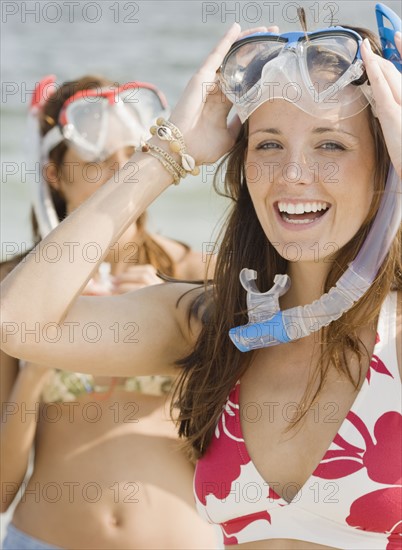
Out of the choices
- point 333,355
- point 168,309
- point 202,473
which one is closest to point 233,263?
point 168,309

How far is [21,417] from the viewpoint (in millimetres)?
3252

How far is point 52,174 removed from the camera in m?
3.78

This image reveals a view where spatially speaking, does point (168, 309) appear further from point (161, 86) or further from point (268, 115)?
point (161, 86)

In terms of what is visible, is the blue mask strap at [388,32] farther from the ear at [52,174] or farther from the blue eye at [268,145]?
the ear at [52,174]

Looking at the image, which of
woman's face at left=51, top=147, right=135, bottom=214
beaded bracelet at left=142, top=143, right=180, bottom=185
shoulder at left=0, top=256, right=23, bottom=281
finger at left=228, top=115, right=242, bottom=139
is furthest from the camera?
woman's face at left=51, top=147, right=135, bottom=214

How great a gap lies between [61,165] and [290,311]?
5.27ft

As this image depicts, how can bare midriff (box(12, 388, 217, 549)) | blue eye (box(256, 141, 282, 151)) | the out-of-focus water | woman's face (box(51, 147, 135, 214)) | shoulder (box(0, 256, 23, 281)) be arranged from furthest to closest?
the out-of-focus water
woman's face (box(51, 147, 135, 214))
shoulder (box(0, 256, 23, 281))
bare midriff (box(12, 388, 217, 549))
blue eye (box(256, 141, 282, 151))

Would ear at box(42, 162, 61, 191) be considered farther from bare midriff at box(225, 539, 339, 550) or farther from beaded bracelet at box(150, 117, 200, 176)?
bare midriff at box(225, 539, 339, 550)

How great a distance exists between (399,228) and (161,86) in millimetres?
7981

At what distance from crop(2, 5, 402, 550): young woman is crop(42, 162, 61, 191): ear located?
1.20 metres

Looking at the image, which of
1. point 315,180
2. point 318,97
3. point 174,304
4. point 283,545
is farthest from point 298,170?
point 283,545

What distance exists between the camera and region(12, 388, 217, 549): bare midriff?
10.4 feet

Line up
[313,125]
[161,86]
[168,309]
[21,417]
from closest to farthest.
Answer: [313,125] → [168,309] → [21,417] → [161,86]

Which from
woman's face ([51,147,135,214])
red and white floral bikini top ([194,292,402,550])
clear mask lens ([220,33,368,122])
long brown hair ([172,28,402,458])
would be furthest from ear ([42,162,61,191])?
red and white floral bikini top ([194,292,402,550])
